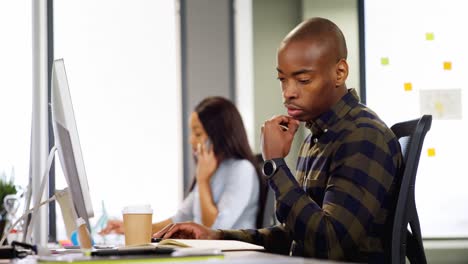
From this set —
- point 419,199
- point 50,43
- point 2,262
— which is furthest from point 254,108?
point 2,262

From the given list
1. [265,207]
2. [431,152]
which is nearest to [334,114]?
[265,207]

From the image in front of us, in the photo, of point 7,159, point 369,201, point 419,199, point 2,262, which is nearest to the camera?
point 2,262

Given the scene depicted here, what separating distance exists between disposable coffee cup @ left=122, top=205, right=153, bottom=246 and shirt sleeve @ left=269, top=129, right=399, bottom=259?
304 millimetres

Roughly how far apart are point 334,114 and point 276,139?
0.48 feet

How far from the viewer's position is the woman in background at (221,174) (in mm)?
3738

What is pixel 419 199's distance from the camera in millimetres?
4551

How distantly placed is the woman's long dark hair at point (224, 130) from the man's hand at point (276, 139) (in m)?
2.05

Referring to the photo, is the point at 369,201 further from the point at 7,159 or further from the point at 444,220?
the point at 7,159

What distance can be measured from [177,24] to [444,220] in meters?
2.09

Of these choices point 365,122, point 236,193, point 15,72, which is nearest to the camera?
point 365,122

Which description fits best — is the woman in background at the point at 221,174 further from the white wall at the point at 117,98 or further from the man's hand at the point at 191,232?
the man's hand at the point at 191,232

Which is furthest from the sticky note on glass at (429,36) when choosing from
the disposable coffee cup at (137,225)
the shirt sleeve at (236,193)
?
the disposable coffee cup at (137,225)

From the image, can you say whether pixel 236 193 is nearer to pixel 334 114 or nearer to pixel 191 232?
pixel 191 232

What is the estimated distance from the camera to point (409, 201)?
67.4 inches
